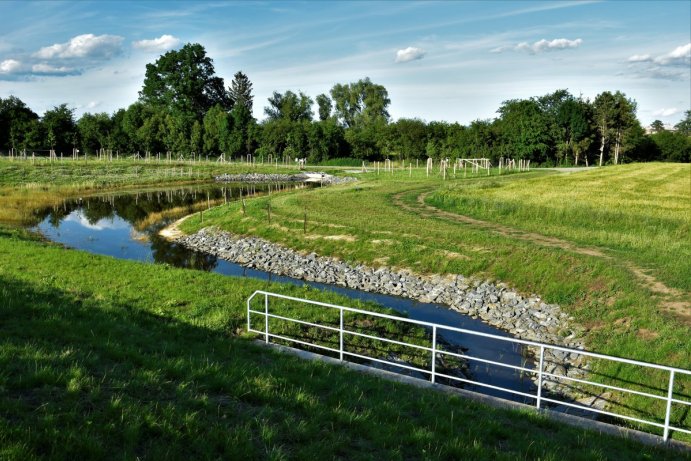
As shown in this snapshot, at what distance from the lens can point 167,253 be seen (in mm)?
33000

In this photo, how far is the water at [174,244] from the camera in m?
17.0

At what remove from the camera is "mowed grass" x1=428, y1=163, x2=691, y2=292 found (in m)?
23.7

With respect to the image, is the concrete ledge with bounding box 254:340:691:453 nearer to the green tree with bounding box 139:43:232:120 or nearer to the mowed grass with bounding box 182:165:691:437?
the mowed grass with bounding box 182:165:691:437

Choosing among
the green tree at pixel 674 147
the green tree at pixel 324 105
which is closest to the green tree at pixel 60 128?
the green tree at pixel 324 105

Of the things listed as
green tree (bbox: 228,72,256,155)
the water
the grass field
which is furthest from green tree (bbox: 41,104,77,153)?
the grass field

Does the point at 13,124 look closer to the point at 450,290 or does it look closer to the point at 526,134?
the point at 526,134

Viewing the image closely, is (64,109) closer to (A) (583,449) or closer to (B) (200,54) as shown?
(B) (200,54)

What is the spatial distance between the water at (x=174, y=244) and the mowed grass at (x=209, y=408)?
643cm

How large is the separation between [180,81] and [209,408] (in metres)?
130

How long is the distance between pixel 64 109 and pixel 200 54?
3548 centimetres

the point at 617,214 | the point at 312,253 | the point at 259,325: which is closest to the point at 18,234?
the point at 312,253

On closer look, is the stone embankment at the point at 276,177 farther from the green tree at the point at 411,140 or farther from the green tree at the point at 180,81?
the green tree at the point at 180,81

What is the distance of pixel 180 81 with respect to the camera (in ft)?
412

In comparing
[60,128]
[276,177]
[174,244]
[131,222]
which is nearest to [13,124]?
[60,128]
